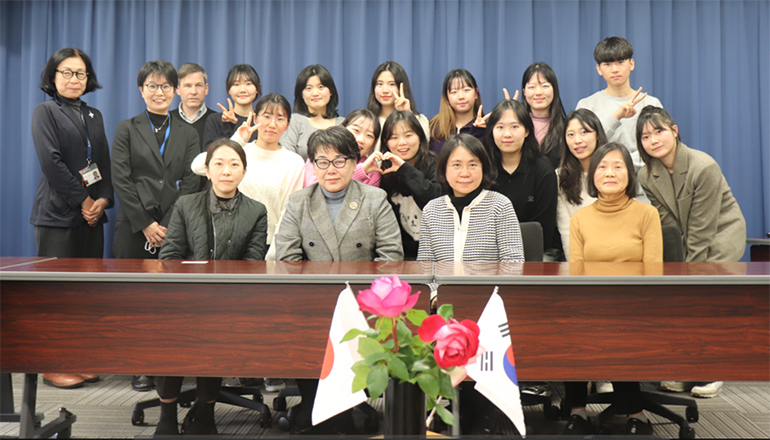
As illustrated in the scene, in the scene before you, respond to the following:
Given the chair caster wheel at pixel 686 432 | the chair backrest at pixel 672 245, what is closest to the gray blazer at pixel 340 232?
the chair backrest at pixel 672 245

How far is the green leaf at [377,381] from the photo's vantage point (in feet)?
3.02

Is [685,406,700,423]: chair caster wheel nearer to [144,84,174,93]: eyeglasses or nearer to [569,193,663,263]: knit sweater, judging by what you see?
[569,193,663,263]: knit sweater

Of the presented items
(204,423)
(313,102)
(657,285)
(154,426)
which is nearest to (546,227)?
(657,285)

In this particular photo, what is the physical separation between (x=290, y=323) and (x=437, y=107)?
306cm

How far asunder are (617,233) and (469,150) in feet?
2.60

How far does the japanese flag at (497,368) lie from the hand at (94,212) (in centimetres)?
326

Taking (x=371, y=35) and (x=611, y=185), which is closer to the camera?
(x=611, y=185)

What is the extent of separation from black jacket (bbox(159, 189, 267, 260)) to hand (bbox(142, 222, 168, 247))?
69 cm

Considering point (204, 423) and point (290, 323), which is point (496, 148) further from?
point (204, 423)

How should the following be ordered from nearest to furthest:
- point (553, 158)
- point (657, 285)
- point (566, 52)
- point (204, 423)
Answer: point (657, 285), point (204, 423), point (553, 158), point (566, 52)

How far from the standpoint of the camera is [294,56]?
15.1ft

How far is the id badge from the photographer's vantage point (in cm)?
369

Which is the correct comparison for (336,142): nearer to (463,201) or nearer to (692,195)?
(463,201)

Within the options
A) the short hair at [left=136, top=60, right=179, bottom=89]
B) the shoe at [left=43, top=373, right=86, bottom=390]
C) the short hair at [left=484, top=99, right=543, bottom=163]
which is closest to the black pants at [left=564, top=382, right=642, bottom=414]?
the short hair at [left=484, top=99, right=543, bottom=163]
